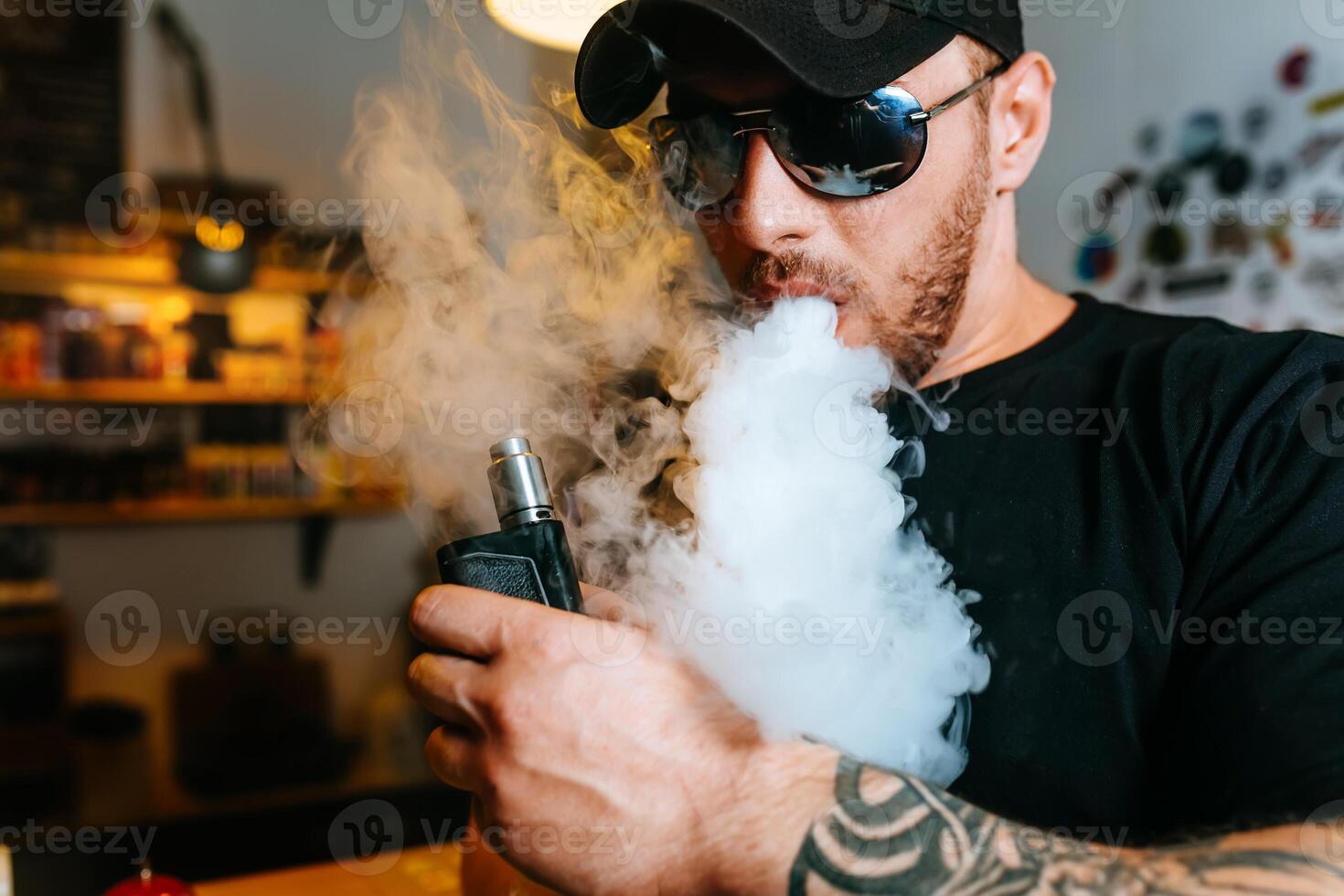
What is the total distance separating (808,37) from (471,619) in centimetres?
77

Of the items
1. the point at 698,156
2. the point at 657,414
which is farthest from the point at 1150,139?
the point at 657,414

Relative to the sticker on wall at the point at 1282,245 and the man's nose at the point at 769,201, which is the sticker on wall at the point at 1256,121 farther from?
the man's nose at the point at 769,201

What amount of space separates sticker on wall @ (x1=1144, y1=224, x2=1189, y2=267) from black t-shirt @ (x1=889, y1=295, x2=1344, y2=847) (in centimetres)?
218

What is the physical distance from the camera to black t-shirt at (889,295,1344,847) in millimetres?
874

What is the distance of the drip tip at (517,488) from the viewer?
925 millimetres

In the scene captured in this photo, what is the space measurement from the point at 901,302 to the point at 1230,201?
2.27 metres

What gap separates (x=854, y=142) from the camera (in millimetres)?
1210

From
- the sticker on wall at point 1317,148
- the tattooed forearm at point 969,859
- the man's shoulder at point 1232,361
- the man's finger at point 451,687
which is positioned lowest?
the tattooed forearm at point 969,859

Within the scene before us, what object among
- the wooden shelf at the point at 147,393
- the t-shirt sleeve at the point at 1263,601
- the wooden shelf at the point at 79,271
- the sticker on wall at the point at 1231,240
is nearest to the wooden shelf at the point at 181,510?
the wooden shelf at the point at 147,393

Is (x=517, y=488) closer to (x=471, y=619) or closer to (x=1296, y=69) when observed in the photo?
(x=471, y=619)

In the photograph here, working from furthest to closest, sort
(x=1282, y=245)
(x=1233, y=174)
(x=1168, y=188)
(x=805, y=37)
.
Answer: (x=1168, y=188) → (x=1233, y=174) → (x=1282, y=245) → (x=805, y=37)

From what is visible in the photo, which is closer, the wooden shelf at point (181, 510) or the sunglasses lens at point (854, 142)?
the sunglasses lens at point (854, 142)

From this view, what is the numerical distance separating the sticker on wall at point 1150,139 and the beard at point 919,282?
225 cm

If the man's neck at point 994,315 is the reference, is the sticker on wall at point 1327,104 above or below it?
above
